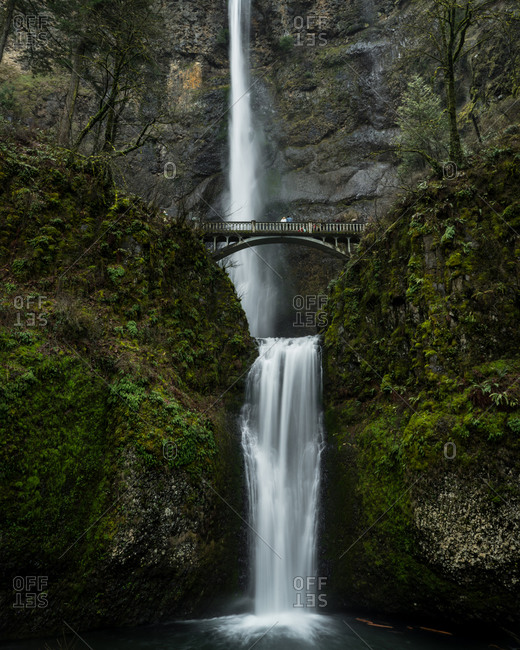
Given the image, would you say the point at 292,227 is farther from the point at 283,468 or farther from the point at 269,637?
the point at 269,637

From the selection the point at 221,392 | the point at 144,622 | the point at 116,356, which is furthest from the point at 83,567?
the point at 221,392

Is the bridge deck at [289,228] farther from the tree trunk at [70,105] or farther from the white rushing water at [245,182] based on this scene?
the tree trunk at [70,105]

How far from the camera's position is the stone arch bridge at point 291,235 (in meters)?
27.1

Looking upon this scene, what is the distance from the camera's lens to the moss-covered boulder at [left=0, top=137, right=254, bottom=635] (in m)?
7.52

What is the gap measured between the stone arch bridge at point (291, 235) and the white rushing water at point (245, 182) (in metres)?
3.39

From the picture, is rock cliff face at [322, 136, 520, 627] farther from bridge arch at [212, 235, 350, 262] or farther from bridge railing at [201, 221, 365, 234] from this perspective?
bridge railing at [201, 221, 365, 234]

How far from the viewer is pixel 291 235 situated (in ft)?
90.0

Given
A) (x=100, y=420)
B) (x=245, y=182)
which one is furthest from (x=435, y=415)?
(x=245, y=182)

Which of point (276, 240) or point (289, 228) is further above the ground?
point (289, 228)

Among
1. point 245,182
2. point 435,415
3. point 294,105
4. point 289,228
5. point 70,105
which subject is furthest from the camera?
point 294,105

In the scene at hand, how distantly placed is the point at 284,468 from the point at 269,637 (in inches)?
165

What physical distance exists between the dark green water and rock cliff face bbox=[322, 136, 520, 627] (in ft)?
1.63

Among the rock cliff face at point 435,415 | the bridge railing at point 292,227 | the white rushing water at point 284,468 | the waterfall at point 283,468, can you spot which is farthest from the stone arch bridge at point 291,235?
the rock cliff face at point 435,415

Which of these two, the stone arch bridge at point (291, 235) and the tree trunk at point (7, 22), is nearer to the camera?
the tree trunk at point (7, 22)
